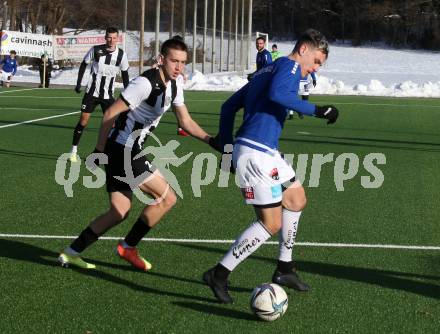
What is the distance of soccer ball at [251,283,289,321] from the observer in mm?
6133

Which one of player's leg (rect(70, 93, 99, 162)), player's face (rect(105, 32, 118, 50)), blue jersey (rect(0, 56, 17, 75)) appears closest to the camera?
player's face (rect(105, 32, 118, 50))

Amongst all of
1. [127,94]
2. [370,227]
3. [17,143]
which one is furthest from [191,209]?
[17,143]

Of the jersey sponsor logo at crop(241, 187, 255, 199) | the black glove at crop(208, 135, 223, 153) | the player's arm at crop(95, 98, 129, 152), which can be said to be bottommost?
the jersey sponsor logo at crop(241, 187, 255, 199)

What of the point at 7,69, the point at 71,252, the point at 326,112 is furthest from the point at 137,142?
the point at 7,69

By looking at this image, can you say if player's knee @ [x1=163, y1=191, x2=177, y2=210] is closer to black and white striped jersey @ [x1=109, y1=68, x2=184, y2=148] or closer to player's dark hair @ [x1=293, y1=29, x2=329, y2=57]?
black and white striped jersey @ [x1=109, y1=68, x2=184, y2=148]

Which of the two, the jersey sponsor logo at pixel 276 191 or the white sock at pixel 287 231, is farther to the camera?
the white sock at pixel 287 231

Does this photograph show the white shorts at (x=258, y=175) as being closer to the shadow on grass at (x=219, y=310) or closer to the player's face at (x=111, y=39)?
the shadow on grass at (x=219, y=310)

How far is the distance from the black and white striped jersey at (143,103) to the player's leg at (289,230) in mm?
1201

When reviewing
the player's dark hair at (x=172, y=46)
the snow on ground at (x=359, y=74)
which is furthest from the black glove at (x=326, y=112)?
the snow on ground at (x=359, y=74)

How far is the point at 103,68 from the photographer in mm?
15125

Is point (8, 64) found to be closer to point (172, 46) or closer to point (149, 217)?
point (149, 217)

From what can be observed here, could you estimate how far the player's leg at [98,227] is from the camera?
7.43 meters

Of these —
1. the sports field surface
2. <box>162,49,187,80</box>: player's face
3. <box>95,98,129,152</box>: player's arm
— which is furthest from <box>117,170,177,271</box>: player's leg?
<box>162,49,187,80</box>: player's face

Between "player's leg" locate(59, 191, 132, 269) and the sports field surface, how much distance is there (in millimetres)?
98
